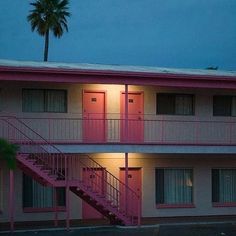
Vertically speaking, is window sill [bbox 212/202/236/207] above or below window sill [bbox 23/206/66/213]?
below

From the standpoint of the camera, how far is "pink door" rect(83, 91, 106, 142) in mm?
25875

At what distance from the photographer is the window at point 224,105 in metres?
27.8

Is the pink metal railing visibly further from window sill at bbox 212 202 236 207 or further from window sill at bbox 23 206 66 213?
window sill at bbox 212 202 236 207

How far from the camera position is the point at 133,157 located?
26.7 m

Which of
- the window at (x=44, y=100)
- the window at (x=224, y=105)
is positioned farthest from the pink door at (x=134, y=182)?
the window at (x=224, y=105)

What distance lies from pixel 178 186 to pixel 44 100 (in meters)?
6.29

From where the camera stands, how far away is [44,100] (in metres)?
25.8

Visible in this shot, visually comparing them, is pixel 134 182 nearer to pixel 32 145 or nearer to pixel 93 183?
pixel 93 183

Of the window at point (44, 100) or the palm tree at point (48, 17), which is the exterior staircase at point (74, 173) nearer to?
the window at point (44, 100)

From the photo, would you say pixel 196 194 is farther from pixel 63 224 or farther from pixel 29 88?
pixel 29 88

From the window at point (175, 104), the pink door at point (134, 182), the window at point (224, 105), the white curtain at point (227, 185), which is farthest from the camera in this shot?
the white curtain at point (227, 185)

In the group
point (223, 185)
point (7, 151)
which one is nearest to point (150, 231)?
point (223, 185)

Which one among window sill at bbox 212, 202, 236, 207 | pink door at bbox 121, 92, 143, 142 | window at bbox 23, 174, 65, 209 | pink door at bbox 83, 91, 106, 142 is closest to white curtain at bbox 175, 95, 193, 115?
pink door at bbox 121, 92, 143, 142

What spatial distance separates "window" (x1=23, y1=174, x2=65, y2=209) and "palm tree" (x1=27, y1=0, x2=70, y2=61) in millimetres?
29009
